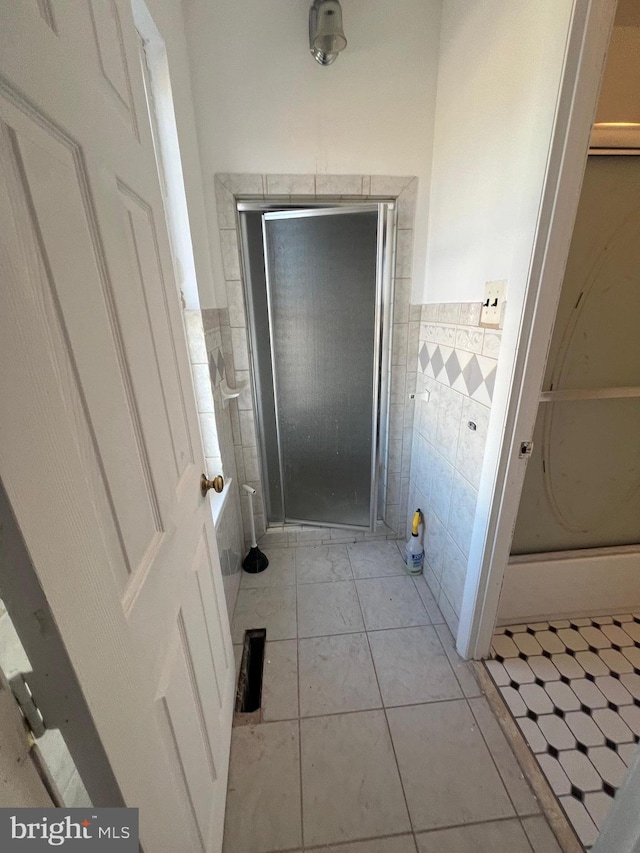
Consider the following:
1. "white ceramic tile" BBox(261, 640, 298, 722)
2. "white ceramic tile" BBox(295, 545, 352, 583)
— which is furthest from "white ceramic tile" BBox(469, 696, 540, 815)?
"white ceramic tile" BBox(295, 545, 352, 583)

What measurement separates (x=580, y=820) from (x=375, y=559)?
113 centimetres

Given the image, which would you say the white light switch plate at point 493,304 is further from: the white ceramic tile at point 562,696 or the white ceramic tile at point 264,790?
the white ceramic tile at point 264,790

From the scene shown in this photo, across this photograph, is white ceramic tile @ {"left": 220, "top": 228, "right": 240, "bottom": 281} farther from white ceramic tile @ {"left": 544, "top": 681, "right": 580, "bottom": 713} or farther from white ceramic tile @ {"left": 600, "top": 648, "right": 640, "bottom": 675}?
white ceramic tile @ {"left": 600, "top": 648, "right": 640, "bottom": 675}

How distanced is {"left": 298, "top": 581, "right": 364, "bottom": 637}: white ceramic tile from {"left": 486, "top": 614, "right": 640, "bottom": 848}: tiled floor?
0.60 meters

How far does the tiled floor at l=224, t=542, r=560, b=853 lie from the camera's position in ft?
3.09

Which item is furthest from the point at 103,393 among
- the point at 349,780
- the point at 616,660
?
the point at 616,660

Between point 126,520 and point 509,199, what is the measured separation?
4.29 ft

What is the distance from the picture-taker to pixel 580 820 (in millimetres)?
949

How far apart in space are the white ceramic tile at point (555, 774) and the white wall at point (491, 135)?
1420 mm

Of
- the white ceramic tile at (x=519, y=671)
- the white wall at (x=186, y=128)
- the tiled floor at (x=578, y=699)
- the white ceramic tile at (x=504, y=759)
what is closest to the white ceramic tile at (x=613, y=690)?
the tiled floor at (x=578, y=699)

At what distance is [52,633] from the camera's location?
34 cm

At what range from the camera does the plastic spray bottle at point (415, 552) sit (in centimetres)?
178

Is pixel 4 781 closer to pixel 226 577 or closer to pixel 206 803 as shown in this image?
pixel 206 803

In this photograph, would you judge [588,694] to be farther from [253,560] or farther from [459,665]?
[253,560]
